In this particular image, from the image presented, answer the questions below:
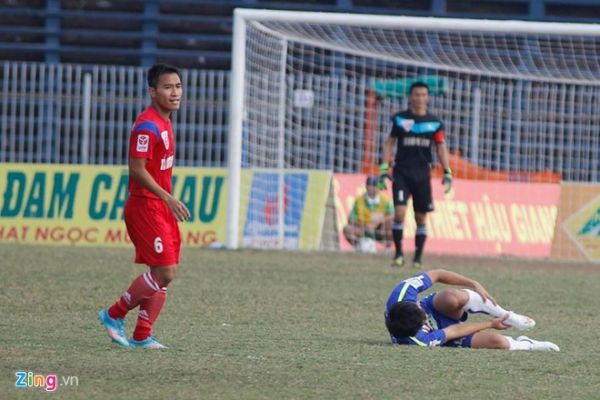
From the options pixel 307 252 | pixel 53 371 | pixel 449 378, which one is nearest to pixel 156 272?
pixel 53 371

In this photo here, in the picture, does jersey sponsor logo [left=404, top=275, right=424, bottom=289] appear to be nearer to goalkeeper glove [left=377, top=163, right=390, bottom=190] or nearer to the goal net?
goalkeeper glove [left=377, top=163, right=390, bottom=190]

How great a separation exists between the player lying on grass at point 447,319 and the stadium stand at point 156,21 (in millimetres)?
15894

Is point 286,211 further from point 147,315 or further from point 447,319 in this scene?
point 147,315

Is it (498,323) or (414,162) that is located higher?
(414,162)

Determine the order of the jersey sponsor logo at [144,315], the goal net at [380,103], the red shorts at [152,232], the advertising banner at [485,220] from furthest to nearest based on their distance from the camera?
the advertising banner at [485,220]
the goal net at [380,103]
the jersey sponsor logo at [144,315]
the red shorts at [152,232]

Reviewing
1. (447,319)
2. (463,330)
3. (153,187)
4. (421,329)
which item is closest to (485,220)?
(447,319)

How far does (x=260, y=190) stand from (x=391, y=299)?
9.65 meters

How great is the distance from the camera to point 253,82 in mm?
18938

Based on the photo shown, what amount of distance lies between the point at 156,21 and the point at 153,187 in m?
17.3

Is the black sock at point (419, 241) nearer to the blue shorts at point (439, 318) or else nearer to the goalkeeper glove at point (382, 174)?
the goalkeeper glove at point (382, 174)

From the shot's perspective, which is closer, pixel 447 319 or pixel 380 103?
pixel 447 319

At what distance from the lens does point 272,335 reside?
31.9 feet

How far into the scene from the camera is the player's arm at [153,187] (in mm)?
8461

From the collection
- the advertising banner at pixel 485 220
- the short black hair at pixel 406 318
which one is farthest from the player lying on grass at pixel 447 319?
the advertising banner at pixel 485 220
